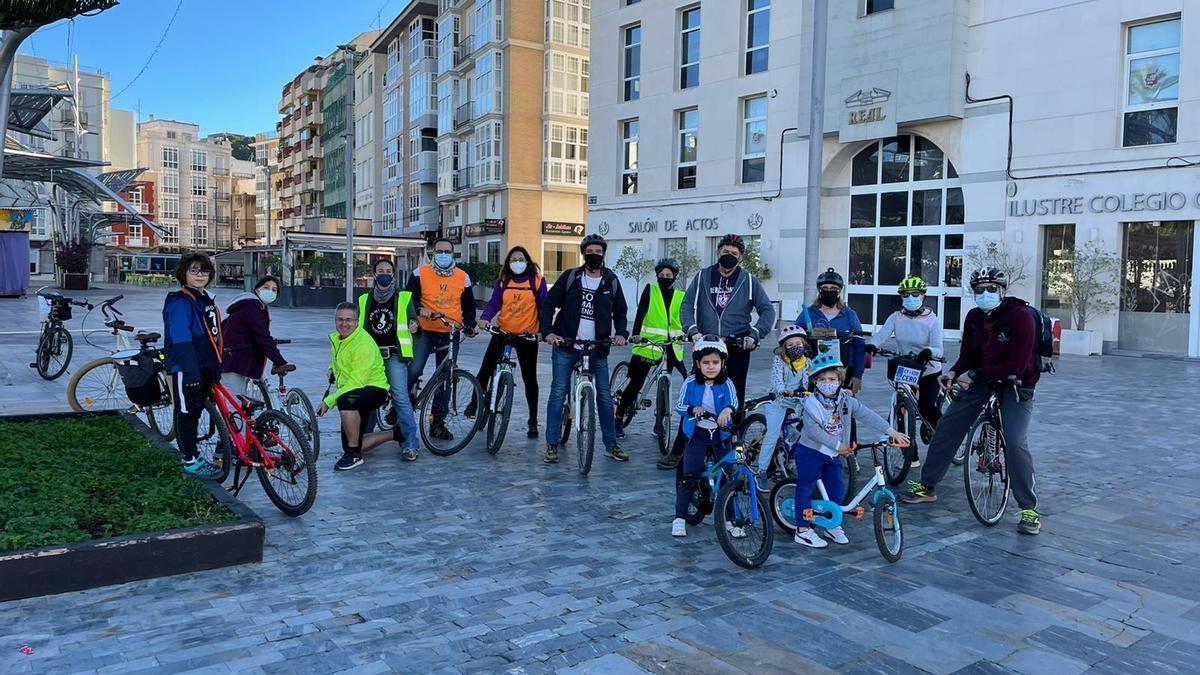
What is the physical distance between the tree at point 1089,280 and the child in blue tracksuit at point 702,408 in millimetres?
17162

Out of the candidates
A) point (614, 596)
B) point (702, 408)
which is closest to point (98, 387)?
point (702, 408)

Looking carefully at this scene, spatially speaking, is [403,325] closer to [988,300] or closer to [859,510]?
[859,510]

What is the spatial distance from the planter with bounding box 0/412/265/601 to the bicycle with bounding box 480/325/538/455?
10.2 feet

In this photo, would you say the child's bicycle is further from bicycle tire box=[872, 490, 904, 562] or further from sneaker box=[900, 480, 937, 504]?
sneaker box=[900, 480, 937, 504]

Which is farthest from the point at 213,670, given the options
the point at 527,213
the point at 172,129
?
the point at 172,129

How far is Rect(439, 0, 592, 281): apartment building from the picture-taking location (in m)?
43.7

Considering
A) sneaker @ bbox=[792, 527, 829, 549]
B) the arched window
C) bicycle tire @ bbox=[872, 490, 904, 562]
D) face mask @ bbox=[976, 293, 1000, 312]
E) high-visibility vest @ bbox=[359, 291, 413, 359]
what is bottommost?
sneaker @ bbox=[792, 527, 829, 549]

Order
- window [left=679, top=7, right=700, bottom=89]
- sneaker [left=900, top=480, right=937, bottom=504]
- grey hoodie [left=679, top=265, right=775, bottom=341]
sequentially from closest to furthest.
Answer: sneaker [left=900, top=480, right=937, bottom=504] → grey hoodie [left=679, top=265, right=775, bottom=341] → window [left=679, top=7, right=700, bottom=89]

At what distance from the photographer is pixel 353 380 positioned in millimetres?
7227

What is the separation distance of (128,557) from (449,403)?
3927 millimetres

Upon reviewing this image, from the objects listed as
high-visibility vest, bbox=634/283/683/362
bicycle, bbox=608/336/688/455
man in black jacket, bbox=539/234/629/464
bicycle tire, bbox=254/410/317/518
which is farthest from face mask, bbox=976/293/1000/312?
bicycle tire, bbox=254/410/317/518

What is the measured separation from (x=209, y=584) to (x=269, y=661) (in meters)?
1.11

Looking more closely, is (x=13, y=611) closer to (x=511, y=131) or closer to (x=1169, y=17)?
(x=1169, y=17)

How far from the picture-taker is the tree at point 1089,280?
19.6 metres
